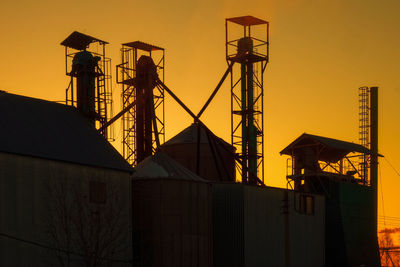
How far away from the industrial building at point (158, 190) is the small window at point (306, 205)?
5.0 inches

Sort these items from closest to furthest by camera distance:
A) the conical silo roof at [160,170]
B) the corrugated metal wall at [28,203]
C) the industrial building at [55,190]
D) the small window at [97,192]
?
the corrugated metal wall at [28,203] < the industrial building at [55,190] < the small window at [97,192] < the conical silo roof at [160,170]

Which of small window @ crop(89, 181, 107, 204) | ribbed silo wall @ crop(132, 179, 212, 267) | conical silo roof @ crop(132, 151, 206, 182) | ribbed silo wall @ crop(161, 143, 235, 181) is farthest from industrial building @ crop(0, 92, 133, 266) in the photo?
ribbed silo wall @ crop(161, 143, 235, 181)

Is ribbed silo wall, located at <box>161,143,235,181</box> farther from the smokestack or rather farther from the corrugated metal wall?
the corrugated metal wall

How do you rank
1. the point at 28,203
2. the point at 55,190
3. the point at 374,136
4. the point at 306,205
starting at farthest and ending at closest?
the point at 374,136 < the point at 306,205 < the point at 55,190 < the point at 28,203

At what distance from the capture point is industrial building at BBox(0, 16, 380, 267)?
3666 cm

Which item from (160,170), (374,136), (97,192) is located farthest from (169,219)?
(374,136)

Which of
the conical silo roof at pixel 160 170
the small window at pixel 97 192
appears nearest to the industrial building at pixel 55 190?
the small window at pixel 97 192

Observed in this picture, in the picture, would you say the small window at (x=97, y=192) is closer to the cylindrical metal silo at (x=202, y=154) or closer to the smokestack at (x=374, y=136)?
the cylindrical metal silo at (x=202, y=154)

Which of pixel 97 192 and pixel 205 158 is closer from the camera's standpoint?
pixel 97 192

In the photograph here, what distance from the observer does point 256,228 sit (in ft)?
158

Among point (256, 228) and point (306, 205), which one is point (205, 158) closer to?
point (306, 205)

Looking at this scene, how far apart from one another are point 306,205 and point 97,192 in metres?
19.5

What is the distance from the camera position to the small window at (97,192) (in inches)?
1545

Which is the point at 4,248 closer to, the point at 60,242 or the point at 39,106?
the point at 60,242
